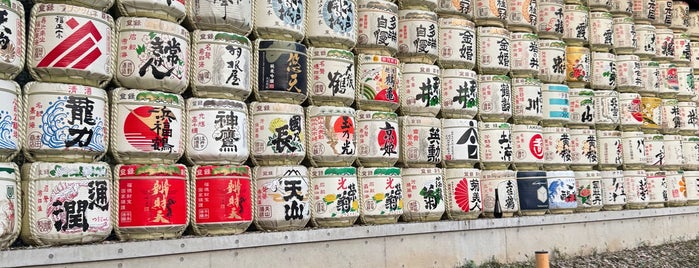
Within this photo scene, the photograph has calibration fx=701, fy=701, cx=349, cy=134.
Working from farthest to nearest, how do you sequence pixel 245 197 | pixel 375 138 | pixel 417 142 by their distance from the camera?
pixel 417 142, pixel 375 138, pixel 245 197

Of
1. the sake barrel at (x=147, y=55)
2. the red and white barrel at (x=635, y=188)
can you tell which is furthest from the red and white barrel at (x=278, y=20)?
the red and white barrel at (x=635, y=188)

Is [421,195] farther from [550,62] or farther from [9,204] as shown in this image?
[9,204]

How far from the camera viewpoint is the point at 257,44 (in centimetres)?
692

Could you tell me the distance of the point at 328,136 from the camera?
7184 mm

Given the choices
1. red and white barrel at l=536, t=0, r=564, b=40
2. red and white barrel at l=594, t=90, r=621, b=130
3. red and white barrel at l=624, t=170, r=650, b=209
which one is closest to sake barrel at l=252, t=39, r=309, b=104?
red and white barrel at l=536, t=0, r=564, b=40

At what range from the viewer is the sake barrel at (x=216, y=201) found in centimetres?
620

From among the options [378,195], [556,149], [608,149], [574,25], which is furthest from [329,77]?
[608,149]

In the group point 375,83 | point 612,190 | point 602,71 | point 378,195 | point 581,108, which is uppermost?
point 602,71

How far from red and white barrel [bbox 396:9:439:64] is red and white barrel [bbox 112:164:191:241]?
351cm

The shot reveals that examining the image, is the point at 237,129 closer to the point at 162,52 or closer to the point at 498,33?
the point at 162,52

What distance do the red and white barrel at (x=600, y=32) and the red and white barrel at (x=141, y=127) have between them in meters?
7.38

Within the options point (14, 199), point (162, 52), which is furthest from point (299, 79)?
point (14, 199)

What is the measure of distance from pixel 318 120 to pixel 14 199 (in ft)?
9.86

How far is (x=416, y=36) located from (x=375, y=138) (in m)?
1.49
